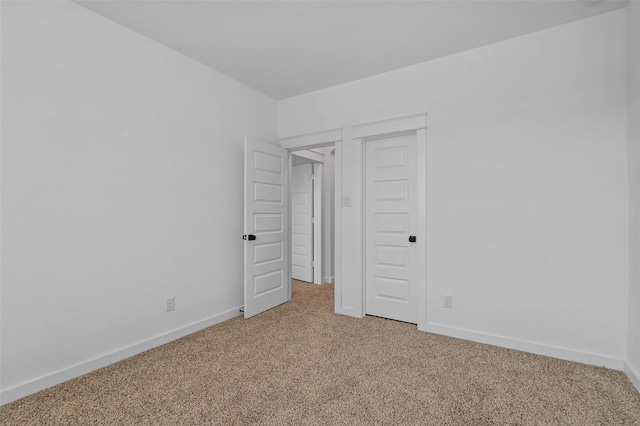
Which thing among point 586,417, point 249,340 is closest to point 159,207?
point 249,340

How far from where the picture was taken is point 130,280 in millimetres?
2535

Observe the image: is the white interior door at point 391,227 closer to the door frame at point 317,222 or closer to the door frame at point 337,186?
the door frame at point 337,186

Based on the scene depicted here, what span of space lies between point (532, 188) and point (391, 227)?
134 cm

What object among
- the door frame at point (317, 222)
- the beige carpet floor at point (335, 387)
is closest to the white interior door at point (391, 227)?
the beige carpet floor at point (335, 387)

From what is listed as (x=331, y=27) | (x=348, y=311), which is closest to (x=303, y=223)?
(x=348, y=311)

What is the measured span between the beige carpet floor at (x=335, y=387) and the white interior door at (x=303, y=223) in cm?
238

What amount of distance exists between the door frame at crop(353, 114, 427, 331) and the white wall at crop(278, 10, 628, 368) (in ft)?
0.22

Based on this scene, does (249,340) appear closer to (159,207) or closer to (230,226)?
(230,226)

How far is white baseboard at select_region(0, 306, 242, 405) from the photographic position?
75.8 inches

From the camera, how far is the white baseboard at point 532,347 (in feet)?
7.59

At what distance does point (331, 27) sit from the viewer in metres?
2.53

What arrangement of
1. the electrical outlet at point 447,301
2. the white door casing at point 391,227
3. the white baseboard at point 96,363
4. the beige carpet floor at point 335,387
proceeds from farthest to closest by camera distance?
the white door casing at point 391,227 < the electrical outlet at point 447,301 < the white baseboard at point 96,363 < the beige carpet floor at point 335,387

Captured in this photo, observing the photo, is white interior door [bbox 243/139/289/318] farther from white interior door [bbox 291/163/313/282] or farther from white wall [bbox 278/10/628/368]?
white wall [bbox 278/10/628/368]

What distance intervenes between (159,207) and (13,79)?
1.25 metres
